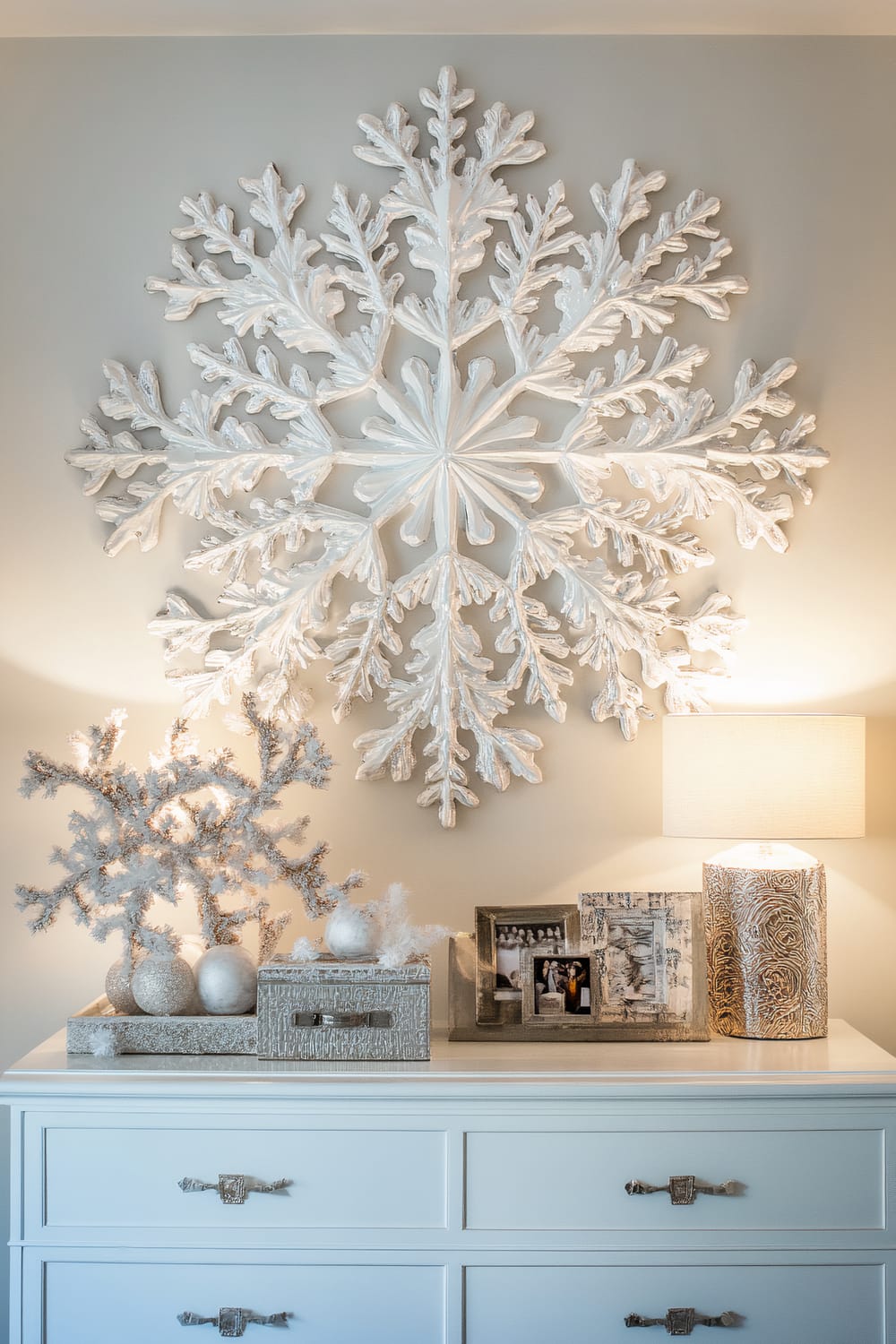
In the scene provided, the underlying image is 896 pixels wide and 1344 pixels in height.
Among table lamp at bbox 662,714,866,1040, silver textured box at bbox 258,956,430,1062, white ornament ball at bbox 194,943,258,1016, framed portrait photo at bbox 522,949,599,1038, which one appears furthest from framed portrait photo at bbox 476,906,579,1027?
white ornament ball at bbox 194,943,258,1016

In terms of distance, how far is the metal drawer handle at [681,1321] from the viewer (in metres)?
1.51

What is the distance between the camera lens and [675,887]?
201 cm

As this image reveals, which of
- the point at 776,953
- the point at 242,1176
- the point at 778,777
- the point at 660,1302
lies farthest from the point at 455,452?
the point at 660,1302

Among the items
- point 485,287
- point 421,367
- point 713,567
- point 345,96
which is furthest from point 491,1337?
point 345,96

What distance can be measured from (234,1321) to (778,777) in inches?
45.3

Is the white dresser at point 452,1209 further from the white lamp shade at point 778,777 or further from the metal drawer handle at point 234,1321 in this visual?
the white lamp shade at point 778,777

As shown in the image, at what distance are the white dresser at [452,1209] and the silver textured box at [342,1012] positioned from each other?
0.28 feet

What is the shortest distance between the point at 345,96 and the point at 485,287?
0.45m

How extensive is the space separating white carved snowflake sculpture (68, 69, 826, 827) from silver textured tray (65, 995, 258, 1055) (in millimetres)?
522

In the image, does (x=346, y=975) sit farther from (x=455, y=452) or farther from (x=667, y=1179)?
(x=455, y=452)

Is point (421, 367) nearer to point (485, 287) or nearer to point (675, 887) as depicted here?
point (485, 287)

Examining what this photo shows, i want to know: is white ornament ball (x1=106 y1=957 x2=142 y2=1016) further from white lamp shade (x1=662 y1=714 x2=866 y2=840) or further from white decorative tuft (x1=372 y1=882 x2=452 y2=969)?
white lamp shade (x1=662 y1=714 x2=866 y2=840)

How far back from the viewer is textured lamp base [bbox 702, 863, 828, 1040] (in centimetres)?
175

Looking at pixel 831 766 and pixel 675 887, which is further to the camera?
pixel 675 887
